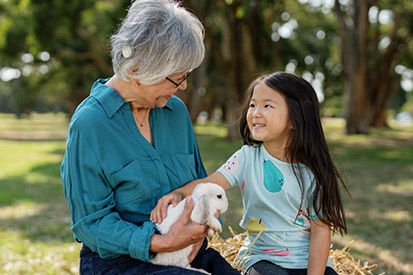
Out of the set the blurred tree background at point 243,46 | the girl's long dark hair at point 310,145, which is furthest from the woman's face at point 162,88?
the blurred tree background at point 243,46

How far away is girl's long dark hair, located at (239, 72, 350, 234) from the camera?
2.98 metres

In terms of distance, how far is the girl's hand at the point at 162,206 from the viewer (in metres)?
2.63

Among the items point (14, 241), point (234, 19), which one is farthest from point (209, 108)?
point (14, 241)

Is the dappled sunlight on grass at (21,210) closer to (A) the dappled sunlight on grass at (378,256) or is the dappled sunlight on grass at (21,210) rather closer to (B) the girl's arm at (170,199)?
(A) the dappled sunlight on grass at (378,256)

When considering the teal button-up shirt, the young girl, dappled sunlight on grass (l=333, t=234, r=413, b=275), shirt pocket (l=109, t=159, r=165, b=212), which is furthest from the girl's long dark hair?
dappled sunlight on grass (l=333, t=234, r=413, b=275)

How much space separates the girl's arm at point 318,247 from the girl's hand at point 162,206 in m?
0.83

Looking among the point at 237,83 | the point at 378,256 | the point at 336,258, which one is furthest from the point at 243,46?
the point at 336,258

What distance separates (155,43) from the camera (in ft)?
8.44

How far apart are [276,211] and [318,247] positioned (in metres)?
0.31

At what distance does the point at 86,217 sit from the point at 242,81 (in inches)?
778

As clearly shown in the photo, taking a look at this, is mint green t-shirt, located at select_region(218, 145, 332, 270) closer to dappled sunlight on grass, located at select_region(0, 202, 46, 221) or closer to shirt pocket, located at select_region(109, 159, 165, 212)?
shirt pocket, located at select_region(109, 159, 165, 212)

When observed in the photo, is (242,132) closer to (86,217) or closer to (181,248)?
(181,248)

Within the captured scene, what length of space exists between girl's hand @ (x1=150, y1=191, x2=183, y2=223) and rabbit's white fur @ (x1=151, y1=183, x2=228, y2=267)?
0.02 metres

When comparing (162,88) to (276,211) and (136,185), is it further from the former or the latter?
(276,211)
